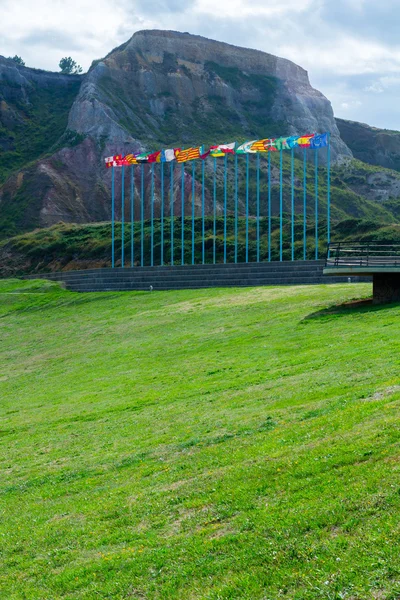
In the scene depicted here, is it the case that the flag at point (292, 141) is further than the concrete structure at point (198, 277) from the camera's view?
Yes

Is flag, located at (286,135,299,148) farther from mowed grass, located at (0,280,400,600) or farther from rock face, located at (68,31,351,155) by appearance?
rock face, located at (68,31,351,155)

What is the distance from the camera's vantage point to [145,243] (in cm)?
7794

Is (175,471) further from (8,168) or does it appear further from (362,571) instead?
A: (8,168)

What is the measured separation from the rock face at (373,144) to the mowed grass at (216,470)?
148m

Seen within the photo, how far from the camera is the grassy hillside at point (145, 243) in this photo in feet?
238

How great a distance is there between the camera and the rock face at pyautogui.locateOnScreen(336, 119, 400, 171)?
172 meters

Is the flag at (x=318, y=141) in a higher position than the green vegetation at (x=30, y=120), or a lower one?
lower

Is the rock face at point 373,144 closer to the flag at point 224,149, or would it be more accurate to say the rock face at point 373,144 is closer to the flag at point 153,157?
the flag at point 153,157

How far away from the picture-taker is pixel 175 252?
244ft

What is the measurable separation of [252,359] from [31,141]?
122830 mm

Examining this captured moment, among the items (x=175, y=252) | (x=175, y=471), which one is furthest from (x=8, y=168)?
(x=175, y=471)

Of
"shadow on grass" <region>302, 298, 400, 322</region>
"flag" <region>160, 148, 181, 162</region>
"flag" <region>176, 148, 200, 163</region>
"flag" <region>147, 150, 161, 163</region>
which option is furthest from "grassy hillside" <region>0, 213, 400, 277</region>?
"shadow on grass" <region>302, 298, 400, 322</region>

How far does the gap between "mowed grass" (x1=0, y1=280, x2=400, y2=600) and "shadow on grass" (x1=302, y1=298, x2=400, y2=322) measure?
14.4 inches

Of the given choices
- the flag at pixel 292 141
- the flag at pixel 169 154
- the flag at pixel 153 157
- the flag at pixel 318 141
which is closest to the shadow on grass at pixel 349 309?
the flag at pixel 318 141
